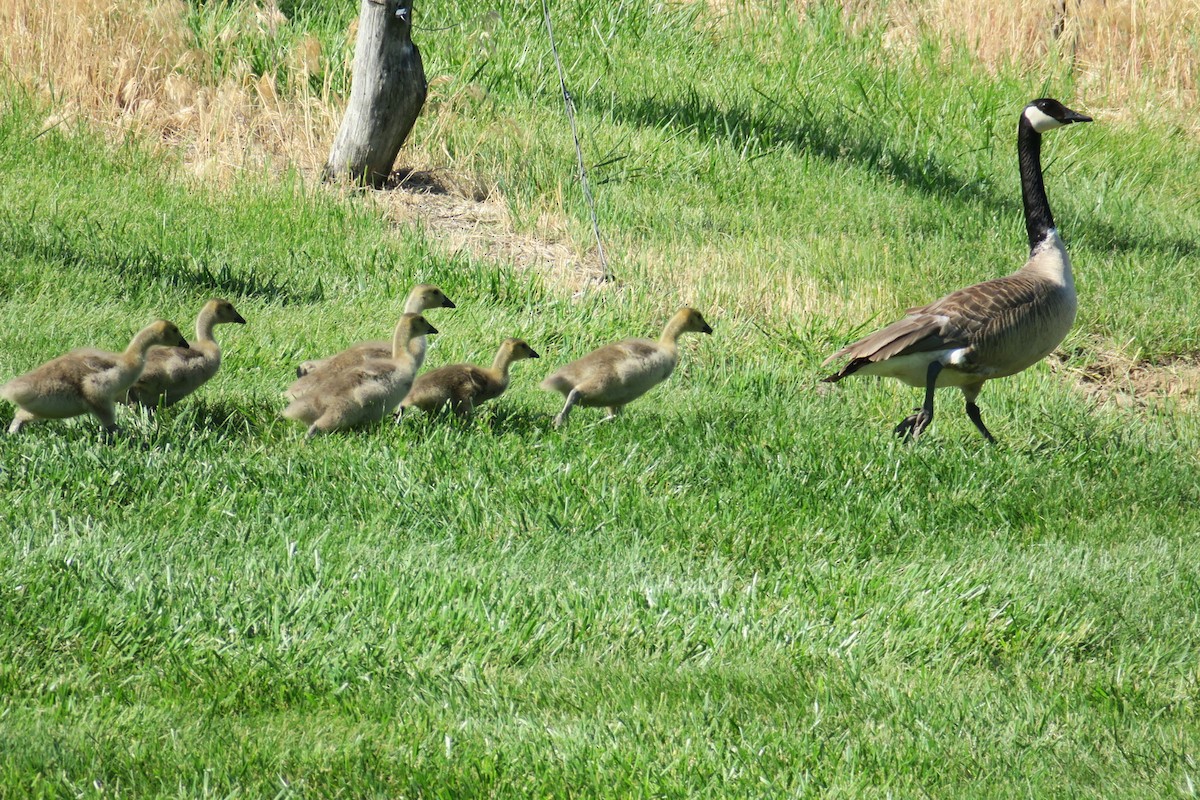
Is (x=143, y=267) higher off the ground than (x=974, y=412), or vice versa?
(x=974, y=412)

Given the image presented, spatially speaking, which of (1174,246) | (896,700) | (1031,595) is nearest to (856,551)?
(1031,595)

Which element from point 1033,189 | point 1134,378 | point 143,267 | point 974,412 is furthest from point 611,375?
point 1134,378

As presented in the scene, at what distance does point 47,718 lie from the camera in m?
4.18

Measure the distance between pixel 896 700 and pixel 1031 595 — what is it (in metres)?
1.27

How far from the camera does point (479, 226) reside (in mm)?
11500

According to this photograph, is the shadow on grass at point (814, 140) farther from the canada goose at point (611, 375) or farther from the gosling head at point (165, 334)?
the gosling head at point (165, 334)

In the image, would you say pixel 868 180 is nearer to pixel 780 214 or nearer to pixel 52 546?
pixel 780 214

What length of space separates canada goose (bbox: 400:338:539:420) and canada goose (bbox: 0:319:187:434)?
151 centimetres

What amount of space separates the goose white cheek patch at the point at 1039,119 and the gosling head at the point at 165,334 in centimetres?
591

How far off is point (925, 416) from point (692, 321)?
165 centimetres

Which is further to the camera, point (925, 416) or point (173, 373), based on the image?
point (925, 416)

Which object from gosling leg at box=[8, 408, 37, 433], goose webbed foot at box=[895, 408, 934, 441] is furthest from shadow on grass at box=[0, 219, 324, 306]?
goose webbed foot at box=[895, 408, 934, 441]

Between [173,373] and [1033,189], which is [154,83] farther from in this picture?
[1033,189]

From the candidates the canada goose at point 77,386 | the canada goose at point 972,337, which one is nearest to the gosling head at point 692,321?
the canada goose at point 972,337
